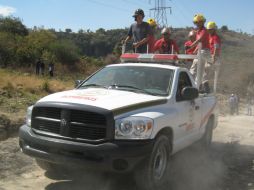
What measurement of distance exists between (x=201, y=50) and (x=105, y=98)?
4.01m

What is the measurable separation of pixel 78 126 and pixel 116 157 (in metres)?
0.67

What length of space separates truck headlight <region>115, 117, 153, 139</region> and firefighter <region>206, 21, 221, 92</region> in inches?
189

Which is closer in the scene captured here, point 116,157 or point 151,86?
point 116,157

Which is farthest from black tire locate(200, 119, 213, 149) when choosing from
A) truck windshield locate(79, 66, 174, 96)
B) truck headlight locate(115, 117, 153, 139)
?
truck headlight locate(115, 117, 153, 139)

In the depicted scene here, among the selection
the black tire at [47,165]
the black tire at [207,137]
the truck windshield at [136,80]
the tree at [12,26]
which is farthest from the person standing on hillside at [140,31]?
the tree at [12,26]

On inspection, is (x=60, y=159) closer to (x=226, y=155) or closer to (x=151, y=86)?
(x=151, y=86)

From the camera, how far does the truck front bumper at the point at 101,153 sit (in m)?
5.38

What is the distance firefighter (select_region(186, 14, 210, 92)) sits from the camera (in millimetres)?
9305

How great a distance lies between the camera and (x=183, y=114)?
23.0 ft

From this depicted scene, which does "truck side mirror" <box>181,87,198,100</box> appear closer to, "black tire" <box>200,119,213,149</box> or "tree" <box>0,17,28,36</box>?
"black tire" <box>200,119,213,149</box>

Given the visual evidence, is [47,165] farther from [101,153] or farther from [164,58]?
[164,58]

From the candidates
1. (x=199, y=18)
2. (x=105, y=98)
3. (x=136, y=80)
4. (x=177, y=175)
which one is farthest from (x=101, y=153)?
(x=199, y=18)

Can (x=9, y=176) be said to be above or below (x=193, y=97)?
below

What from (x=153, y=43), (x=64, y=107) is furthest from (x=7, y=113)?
(x=64, y=107)
